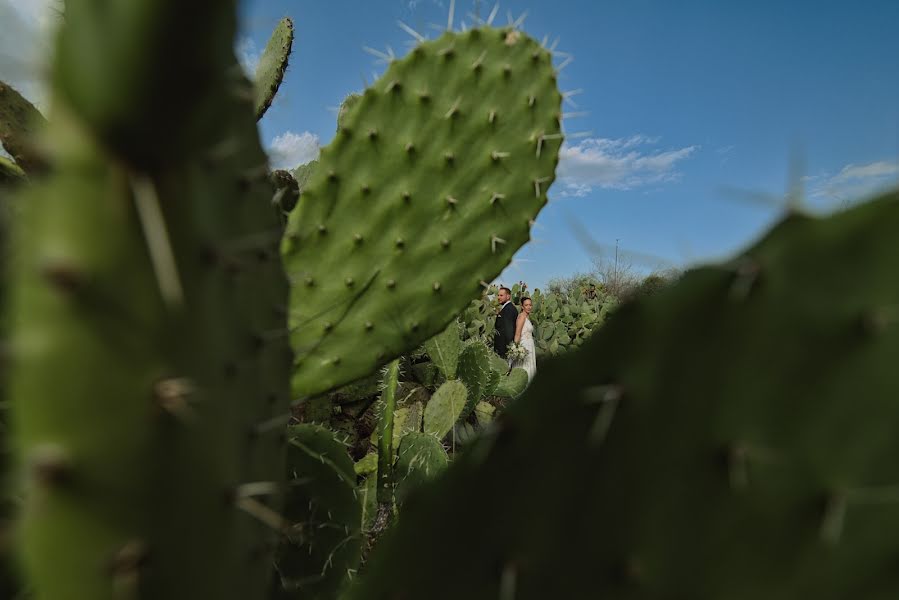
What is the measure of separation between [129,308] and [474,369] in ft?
9.07

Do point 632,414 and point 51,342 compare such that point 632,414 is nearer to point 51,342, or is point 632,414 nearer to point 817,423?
point 817,423

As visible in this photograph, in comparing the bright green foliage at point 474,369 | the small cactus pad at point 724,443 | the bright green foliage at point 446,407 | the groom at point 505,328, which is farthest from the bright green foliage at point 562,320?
the small cactus pad at point 724,443

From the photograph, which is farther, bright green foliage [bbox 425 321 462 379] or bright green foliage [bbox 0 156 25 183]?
bright green foliage [bbox 425 321 462 379]

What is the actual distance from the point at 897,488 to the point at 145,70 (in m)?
0.59

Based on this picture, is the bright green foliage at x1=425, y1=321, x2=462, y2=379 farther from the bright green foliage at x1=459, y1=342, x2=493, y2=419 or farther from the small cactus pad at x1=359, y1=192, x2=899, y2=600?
the small cactus pad at x1=359, y1=192, x2=899, y2=600

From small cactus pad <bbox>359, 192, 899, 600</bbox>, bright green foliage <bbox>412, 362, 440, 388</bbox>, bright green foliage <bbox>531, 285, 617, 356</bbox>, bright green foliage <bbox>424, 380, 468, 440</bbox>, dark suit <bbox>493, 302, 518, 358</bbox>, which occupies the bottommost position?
small cactus pad <bbox>359, 192, 899, 600</bbox>

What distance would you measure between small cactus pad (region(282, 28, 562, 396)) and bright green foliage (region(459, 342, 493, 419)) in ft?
5.68

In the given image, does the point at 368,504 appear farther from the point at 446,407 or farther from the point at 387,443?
the point at 446,407

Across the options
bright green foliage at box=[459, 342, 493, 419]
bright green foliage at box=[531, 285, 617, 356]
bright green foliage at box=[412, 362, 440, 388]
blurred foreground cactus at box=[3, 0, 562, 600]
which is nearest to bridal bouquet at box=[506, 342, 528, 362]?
bright green foliage at box=[531, 285, 617, 356]

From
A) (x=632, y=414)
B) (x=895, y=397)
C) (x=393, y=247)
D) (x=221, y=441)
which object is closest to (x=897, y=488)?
(x=895, y=397)

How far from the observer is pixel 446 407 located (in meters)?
2.60

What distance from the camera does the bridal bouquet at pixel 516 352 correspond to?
5348 mm

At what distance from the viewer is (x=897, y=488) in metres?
0.49

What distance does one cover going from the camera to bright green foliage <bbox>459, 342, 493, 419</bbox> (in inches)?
122
